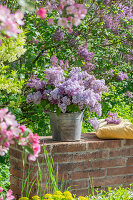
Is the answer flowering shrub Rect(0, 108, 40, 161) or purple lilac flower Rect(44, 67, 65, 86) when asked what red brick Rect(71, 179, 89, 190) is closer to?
purple lilac flower Rect(44, 67, 65, 86)

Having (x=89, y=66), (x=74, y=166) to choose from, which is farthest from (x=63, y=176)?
(x=89, y=66)

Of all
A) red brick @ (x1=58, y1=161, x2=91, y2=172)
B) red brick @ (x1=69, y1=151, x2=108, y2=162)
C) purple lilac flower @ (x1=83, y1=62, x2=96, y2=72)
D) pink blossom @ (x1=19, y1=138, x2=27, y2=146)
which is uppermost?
purple lilac flower @ (x1=83, y1=62, x2=96, y2=72)

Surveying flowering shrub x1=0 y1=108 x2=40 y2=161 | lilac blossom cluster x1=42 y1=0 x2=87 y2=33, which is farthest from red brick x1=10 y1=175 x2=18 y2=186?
lilac blossom cluster x1=42 y1=0 x2=87 y2=33

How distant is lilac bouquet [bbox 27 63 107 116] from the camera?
257 centimetres

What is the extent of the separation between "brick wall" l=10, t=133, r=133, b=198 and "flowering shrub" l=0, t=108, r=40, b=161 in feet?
3.97

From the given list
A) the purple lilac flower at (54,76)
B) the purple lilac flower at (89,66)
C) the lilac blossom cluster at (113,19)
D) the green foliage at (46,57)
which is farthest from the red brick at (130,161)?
the lilac blossom cluster at (113,19)

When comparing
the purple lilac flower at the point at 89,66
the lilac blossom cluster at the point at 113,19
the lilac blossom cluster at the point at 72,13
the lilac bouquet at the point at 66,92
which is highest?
the lilac blossom cluster at the point at 113,19

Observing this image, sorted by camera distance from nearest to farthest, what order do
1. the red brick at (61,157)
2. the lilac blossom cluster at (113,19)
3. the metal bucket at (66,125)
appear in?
the red brick at (61,157), the metal bucket at (66,125), the lilac blossom cluster at (113,19)

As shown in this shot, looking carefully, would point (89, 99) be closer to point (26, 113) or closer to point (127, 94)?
point (26, 113)

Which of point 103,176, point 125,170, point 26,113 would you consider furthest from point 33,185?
point 26,113

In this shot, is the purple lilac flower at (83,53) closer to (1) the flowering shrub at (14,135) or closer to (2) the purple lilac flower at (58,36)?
(2) the purple lilac flower at (58,36)

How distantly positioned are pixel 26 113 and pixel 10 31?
261 cm

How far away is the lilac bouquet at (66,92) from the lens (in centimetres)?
257

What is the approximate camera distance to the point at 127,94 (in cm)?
547
